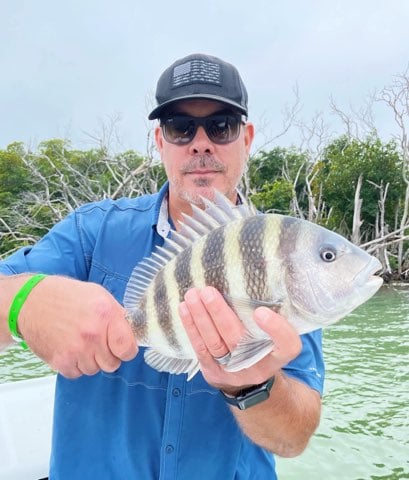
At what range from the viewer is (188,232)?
1.59m

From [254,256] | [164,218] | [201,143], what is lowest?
[254,256]

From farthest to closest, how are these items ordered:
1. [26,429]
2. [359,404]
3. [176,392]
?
[359,404], [26,429], [176,392]

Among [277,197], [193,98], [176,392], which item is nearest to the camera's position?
[176,392]

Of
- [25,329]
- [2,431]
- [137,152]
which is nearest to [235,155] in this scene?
[25,329]

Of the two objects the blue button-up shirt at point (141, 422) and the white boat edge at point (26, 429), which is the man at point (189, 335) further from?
the white boat edge at point (26, 429)

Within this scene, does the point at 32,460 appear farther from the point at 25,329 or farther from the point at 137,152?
the point at 137,152

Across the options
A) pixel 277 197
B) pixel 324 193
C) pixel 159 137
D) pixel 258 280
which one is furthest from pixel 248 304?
pixel 324 193

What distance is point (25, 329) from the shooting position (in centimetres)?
148

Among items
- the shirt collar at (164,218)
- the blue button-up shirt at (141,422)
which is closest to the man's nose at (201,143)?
the shirt collar at (164,218)

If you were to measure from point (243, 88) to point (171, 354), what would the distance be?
126cm

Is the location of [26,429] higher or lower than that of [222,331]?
lower

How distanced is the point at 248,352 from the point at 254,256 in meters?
0.27

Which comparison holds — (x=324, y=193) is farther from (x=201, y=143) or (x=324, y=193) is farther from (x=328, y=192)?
(x=201, y=143)

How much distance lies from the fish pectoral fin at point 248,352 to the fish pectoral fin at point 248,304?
76 millimetres
